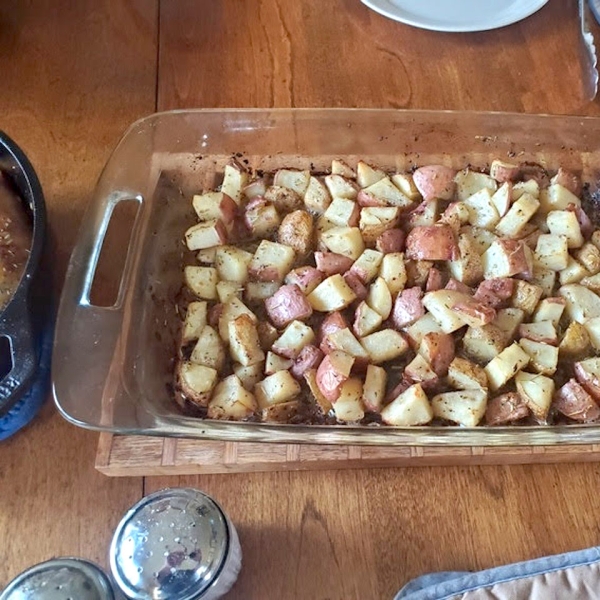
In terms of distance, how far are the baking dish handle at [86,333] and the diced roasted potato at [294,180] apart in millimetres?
266

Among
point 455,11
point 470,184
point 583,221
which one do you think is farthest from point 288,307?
point 455,11

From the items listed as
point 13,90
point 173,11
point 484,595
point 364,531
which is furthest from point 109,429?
point 173,11

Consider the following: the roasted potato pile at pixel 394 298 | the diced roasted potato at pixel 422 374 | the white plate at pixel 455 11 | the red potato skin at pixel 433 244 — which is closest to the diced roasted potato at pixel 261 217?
the roasted potato pile at pixel 394 298

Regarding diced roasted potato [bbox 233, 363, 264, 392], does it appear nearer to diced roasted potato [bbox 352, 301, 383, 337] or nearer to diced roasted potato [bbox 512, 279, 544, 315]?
diced roasted potato [bbox 352, 301, 383, 337]

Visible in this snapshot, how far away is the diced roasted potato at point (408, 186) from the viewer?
118 cm

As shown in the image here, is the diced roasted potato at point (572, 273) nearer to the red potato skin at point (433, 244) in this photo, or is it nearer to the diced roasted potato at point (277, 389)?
the red potato skin at point (433, 244)

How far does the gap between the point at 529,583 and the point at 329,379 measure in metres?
0.33

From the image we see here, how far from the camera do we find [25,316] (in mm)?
898

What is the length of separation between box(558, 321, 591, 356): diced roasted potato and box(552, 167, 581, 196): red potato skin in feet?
0.84

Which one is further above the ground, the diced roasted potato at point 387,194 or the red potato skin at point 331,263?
the diced roasted potato at point 387,194

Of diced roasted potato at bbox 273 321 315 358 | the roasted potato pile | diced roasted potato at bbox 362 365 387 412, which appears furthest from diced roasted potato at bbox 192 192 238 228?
diced roasted potato at bbox 362 365 387 412

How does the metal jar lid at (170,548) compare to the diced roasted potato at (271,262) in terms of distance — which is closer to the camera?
the metal jar lid at (170,548)

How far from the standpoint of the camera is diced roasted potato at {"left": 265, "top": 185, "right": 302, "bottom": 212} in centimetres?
117

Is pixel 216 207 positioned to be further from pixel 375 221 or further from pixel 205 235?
pixel 375 221
